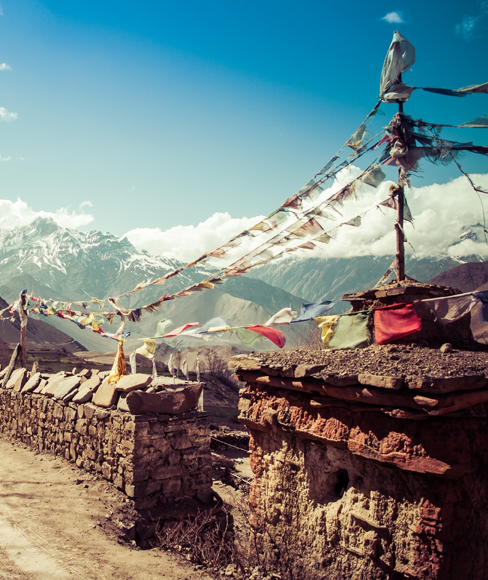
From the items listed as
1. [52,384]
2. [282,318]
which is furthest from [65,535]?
[282,318]

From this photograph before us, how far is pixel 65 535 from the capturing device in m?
5.01

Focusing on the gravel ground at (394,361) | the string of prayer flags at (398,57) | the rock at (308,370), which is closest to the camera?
the gravel ground at (394,361)

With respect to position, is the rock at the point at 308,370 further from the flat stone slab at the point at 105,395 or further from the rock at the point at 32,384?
the rock at the point at 32,384

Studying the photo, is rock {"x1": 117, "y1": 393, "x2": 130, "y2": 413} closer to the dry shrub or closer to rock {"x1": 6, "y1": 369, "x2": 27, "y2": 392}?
the dry shrub

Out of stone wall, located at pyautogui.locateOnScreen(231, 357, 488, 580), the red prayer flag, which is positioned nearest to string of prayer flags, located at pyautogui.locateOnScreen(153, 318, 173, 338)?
the red prayer flag

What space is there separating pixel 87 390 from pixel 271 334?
337 cm

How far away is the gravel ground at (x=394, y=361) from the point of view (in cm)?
398

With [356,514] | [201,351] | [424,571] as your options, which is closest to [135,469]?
[356,514]

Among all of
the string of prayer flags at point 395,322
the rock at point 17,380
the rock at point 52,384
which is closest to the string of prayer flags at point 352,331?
the string of prayer flags at point 395,322

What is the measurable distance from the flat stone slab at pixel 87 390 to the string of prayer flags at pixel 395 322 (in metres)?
4.86

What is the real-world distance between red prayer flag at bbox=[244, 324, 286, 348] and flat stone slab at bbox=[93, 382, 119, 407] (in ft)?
7.77

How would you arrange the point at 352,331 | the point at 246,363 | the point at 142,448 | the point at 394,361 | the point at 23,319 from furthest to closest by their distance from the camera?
1. the point at 23,319
2. the point at 142,448
3. the point at 352,331
4. the point at 246,363
5. the point at 394,361

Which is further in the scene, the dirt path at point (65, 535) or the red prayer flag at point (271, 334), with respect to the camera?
the red prayer flag at point (271, 334)

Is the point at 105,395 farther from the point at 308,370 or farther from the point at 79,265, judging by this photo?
the point at 79,265
